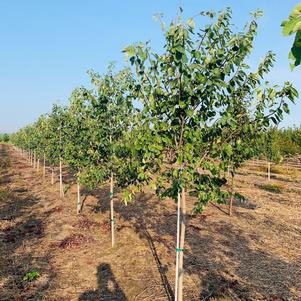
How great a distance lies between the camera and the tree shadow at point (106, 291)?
9682mm

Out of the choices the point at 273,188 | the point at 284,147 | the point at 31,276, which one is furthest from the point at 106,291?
the point at 284,147

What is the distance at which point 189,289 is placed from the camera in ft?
32.6

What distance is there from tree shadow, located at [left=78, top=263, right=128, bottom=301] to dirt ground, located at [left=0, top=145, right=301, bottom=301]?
1.2 inches

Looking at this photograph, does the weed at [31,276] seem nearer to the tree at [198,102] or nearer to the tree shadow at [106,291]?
the tree shadow at [106,291]

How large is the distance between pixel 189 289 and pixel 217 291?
0.83 meters

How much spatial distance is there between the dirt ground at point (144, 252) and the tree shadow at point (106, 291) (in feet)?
0.10

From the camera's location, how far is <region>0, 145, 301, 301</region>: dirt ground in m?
10.1

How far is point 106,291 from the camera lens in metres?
10.1

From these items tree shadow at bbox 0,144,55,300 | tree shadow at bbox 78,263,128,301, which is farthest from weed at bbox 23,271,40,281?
tree shadow at bbox 78,263,128,301

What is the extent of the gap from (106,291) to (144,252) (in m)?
3.20

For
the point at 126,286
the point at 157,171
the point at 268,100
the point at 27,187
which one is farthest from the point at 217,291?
the point at 27,187

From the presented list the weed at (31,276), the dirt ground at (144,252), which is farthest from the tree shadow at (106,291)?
the weed at (31,276)

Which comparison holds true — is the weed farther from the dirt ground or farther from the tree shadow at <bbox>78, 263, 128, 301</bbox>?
the tree shadow at <bbox>78, 263, 128, 301</bbox>

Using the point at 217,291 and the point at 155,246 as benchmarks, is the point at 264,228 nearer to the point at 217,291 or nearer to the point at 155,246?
the point at 155,246
